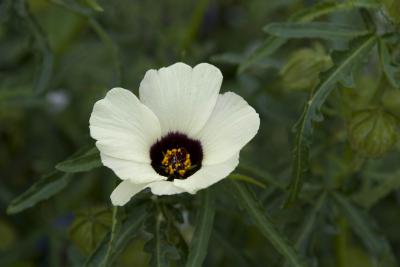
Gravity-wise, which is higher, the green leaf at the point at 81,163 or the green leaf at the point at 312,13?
the green leaf at the point at 312,13

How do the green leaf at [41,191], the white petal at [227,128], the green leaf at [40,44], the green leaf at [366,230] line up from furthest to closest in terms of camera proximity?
the green leaf at [40,44], the green leaf at [366,230], the green leaf at [41,191], the white petal at [227,128]

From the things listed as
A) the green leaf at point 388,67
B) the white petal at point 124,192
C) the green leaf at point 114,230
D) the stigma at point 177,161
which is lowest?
the green leaf at point 114,230

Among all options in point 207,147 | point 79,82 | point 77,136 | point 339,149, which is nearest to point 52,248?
point 77,136

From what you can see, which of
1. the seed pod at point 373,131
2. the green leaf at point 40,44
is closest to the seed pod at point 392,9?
the seed pod at point 373,131

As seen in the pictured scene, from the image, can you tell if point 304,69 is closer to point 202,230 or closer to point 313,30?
point 313,30

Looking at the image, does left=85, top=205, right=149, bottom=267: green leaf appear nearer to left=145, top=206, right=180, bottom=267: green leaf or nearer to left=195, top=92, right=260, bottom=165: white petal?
left=145, top=206, right=180, bottom=267: green leaf

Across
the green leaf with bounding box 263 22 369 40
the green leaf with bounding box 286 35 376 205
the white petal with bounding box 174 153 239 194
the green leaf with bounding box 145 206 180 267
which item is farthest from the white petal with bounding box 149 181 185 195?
the green leaf with bounding box 263 22 369 40

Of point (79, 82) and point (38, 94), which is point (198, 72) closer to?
point (38, 94)

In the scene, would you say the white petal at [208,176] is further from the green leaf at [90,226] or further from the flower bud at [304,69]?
the flower bud at [304,69]
